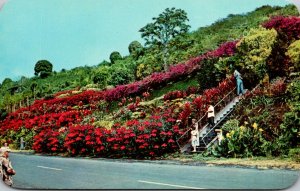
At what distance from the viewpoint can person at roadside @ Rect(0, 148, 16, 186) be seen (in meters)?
8.16

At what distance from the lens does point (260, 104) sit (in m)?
8.38

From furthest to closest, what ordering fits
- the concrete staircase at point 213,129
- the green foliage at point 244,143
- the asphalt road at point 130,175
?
the concrete staircase at point 213,129
the green foliage at point 244,143
the asphalt road at point 130,175

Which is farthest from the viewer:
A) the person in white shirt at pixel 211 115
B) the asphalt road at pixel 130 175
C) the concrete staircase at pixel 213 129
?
the person in white shirt at pixel 211 115

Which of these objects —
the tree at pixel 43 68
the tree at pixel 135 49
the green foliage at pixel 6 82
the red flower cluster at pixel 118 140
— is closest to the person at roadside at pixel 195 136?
the red flower cluster at pixel 118 140

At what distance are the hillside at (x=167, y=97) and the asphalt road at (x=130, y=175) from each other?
275mm

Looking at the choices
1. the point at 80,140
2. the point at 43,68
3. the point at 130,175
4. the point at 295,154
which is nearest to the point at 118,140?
the point at 80,140

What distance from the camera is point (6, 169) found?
8172 mm

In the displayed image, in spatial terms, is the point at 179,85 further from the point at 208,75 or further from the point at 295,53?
the point at 295,53

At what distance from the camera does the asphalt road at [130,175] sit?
7418 mm

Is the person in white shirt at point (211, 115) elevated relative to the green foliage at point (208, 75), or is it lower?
lower

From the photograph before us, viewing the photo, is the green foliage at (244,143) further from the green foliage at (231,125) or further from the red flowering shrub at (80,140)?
the red flowering shrub at (80,140)

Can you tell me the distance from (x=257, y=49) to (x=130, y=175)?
8.28 ft

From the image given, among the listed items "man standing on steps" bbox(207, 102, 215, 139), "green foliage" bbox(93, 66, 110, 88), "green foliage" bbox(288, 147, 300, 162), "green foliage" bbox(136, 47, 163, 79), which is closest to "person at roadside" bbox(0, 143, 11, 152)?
"green foliage" bbox(93, 66, 110, 88)

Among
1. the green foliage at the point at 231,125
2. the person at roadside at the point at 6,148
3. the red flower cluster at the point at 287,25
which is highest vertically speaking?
the red flower cluster at the point at 287,25
